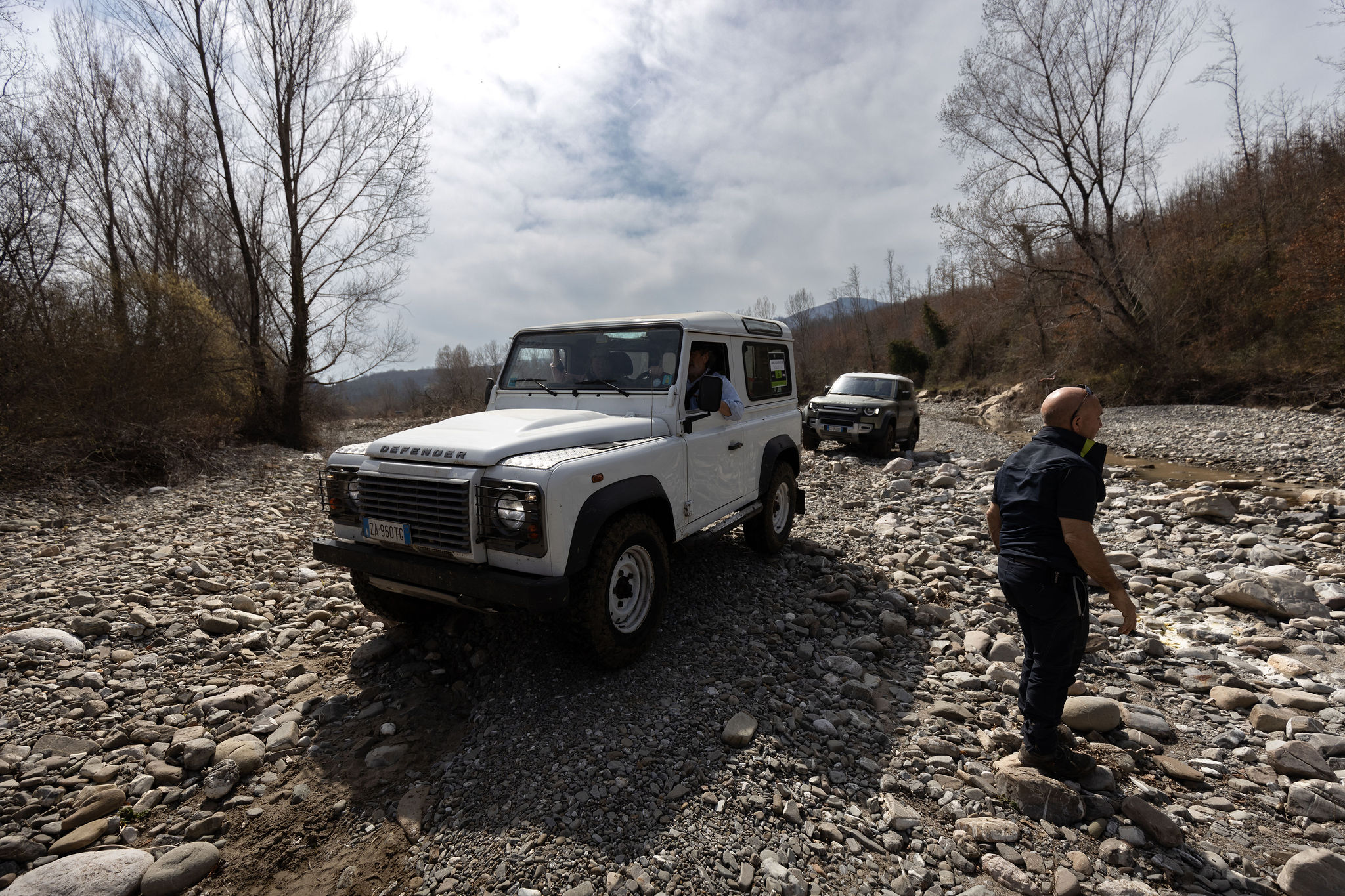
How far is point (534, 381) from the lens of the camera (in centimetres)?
511

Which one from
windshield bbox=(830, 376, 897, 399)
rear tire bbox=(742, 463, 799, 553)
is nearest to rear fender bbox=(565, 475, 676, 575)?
rear tire bbox=(742, 463, 799, 553)

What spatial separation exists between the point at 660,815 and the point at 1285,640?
16.6ft

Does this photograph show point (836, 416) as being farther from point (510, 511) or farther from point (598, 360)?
A: point (510, 511)

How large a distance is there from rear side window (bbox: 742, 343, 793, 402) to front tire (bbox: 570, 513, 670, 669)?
7.19 ft

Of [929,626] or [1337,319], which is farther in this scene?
[1337,319]

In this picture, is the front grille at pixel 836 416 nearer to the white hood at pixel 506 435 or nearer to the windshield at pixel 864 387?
the windshield at pixel 864 387

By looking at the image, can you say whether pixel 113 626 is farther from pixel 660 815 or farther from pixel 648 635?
pixel 660 815

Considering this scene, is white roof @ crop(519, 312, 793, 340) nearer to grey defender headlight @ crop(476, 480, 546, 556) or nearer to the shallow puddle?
grey defender headlight @ crop(476, 480, 546, 556)

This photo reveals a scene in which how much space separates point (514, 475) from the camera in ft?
10.8

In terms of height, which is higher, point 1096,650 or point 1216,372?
point 1216,372

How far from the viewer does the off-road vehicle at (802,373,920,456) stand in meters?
13.0

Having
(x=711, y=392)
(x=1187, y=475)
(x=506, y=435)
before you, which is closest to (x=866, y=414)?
(x=1187, y=475)

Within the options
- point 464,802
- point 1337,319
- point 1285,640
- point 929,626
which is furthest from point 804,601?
point 1337,319

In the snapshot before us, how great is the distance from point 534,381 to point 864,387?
417 inches
